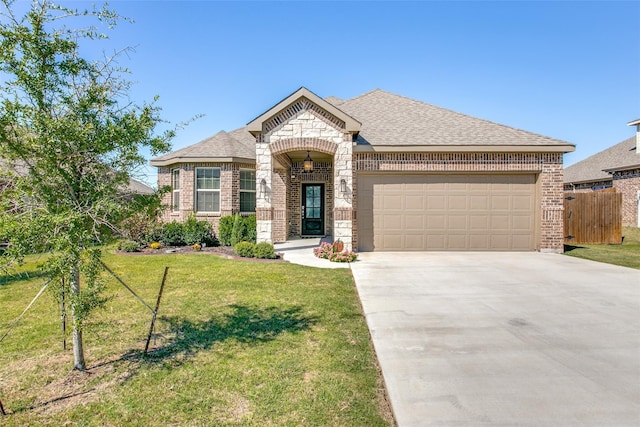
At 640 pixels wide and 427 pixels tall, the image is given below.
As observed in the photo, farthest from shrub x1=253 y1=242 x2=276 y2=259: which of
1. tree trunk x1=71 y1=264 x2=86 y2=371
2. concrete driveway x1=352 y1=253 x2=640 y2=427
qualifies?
tree trunk x1=71 y1=264 x2=86 y2=371

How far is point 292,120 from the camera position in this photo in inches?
413

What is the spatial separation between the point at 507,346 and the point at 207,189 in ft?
39.5

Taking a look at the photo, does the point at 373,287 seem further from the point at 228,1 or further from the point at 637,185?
the point at 637,185

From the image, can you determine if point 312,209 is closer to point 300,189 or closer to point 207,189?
point 300,189

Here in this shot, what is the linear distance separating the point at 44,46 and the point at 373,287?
18.8 feet

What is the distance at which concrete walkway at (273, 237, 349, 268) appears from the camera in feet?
29.3

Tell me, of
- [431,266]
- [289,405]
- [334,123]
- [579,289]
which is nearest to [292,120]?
[334,123]

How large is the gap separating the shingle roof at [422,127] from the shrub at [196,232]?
6576 mm

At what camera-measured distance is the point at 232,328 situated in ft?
14.5

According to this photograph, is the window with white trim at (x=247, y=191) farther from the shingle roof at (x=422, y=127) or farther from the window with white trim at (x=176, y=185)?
the shingle roof at (x=422, y=127)

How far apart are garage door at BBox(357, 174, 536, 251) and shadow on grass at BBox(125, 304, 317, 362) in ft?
21.1

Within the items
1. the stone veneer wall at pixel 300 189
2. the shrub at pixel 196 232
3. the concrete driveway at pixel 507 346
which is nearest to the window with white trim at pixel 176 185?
the shrub at pixel 196 232

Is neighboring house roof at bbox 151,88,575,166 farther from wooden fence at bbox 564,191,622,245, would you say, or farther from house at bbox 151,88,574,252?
wooden fence at bbox 564,191,622,245

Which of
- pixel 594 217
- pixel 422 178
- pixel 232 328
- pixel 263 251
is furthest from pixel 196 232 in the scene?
pixel 594 217
